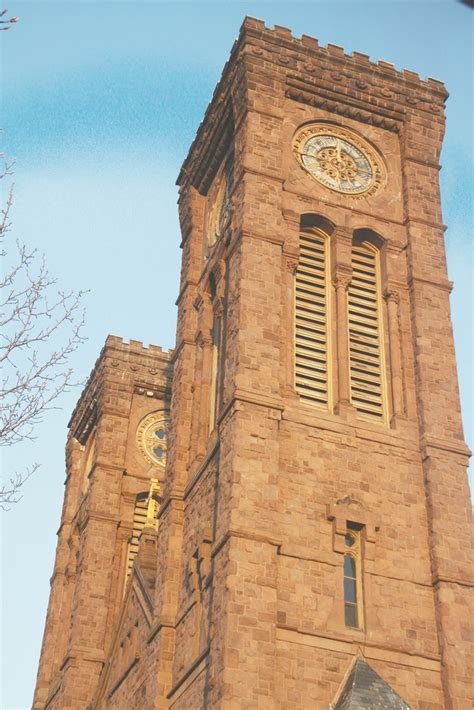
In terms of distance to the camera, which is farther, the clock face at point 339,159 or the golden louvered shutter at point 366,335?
the clock face at point 339,159

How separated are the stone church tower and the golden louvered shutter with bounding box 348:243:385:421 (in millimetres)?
60

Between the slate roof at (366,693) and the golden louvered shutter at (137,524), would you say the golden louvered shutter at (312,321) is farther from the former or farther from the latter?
the golden louvered shutter at (137,524)

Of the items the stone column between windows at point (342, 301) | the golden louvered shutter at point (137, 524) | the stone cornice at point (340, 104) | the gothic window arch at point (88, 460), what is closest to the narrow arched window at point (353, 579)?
the stone column between windows at point (342, 301)

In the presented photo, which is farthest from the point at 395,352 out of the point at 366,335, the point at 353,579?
the point at 353,579

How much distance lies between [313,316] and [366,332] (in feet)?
4.87

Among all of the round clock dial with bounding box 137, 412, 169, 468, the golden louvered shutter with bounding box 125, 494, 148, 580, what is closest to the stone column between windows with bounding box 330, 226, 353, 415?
the golden louvered shutter with bounding box 125, 494, 148, 580

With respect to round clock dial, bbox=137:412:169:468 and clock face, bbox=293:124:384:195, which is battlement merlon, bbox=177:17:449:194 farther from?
round clock dial, bbox=137:412:169:468

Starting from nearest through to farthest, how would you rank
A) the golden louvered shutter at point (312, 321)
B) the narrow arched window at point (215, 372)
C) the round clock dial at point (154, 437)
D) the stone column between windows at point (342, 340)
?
1. the stone column between windows at point (342, 340)
2. the golden louvered shutter at point (312, 321)
3. the narrow arched window at point (215, 372)
4. the round clock dial at point (154, 437)

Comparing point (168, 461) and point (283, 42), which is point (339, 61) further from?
point (168, 461)

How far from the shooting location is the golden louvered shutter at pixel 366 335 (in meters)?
26.8

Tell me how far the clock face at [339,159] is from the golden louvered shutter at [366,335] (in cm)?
Result: 194

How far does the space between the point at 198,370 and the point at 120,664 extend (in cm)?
824

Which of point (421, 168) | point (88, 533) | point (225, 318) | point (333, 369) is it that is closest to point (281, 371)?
point (333, 369)

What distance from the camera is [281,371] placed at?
25.9 m
